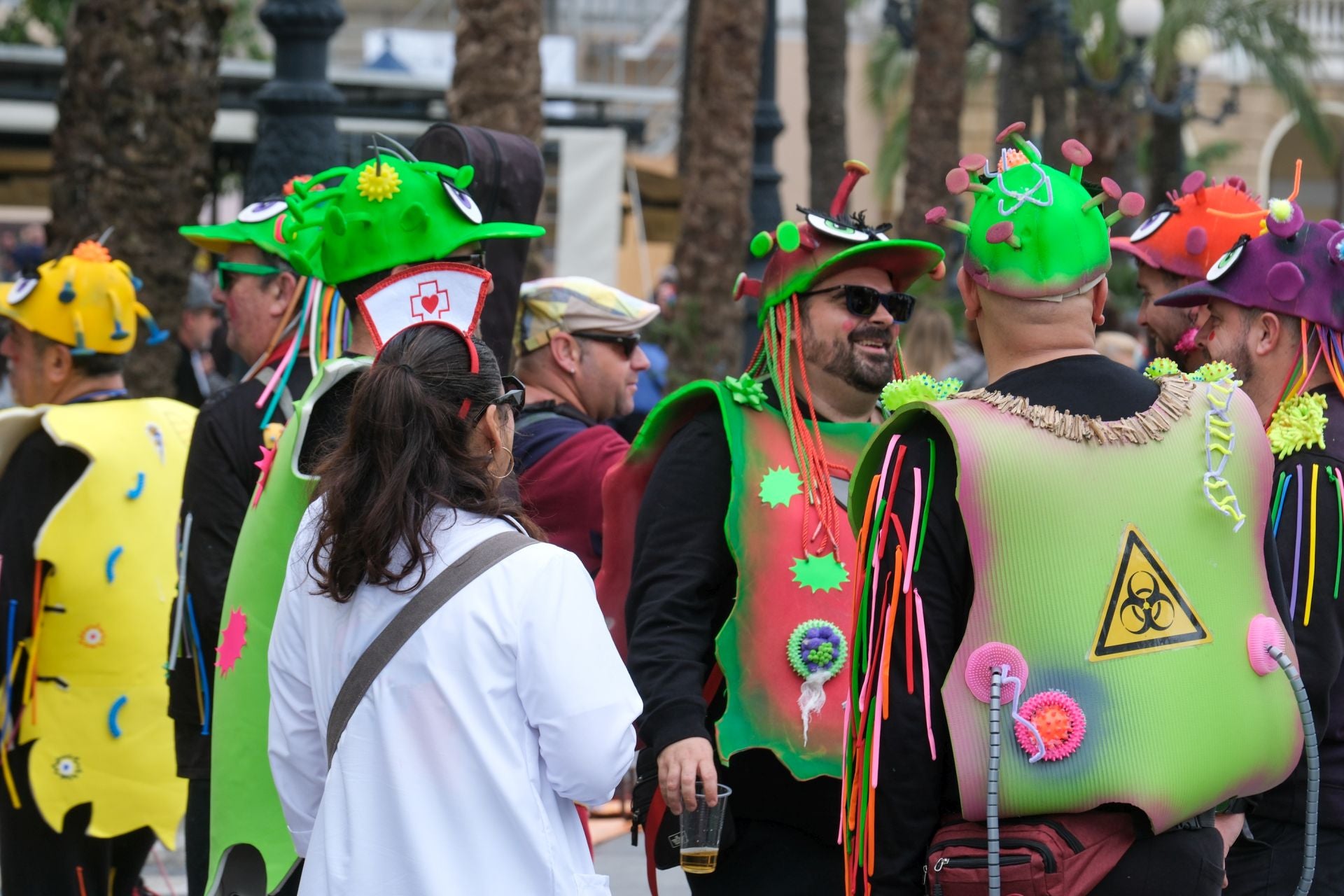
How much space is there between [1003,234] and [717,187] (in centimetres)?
1003

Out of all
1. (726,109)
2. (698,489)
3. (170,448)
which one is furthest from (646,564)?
(726,109)

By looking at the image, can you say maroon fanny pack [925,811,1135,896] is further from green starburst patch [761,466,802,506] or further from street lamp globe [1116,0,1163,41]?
street lamp globe [1116,0,1163,41]

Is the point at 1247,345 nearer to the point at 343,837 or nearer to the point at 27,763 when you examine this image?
the point at 343,837

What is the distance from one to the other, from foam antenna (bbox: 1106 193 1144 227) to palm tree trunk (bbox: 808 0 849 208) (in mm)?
14739

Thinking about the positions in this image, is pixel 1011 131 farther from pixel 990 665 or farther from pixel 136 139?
pixel 136 139

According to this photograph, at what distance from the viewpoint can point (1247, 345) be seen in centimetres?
395

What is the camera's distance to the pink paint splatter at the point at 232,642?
3.51 metres

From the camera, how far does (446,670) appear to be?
2.81m

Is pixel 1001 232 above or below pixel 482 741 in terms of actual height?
above

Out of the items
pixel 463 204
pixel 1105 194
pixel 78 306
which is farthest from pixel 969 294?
pixel 78 306

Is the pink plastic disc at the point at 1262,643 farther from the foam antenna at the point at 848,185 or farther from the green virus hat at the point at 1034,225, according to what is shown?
the foam antenna at the point at 848,185

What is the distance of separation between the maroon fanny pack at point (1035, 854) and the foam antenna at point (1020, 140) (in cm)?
114

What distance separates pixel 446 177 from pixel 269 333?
2.80 ft

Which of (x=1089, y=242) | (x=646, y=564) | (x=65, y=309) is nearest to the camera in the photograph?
(x=1089, y=242)
